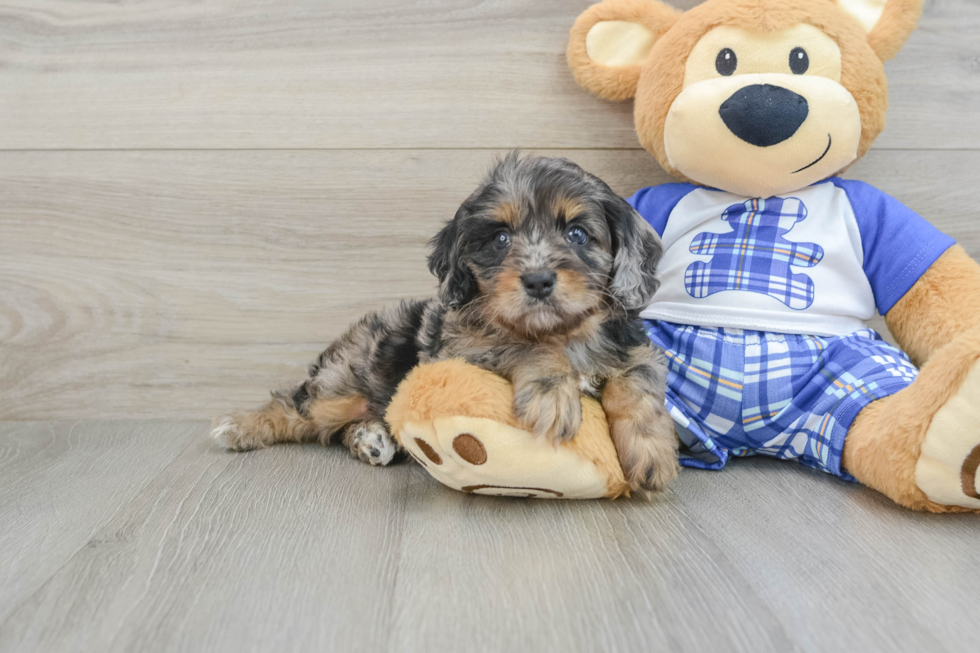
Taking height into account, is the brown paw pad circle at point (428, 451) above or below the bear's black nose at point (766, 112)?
below

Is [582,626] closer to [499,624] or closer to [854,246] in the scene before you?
[499,624]

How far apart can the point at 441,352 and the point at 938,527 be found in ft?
3.85

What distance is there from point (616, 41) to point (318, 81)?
101 cm

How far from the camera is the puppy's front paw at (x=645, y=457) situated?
1521 mm

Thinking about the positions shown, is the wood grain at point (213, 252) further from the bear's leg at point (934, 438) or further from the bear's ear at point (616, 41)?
the bear's leg at point (934, 438)

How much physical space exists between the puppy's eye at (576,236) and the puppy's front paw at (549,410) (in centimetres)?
36

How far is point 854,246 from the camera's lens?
1876 millimetres

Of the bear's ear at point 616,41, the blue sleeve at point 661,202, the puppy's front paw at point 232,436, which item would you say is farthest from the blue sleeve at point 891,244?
the puppy's front paw at point 232,436

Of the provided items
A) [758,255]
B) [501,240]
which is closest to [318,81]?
[501,240]

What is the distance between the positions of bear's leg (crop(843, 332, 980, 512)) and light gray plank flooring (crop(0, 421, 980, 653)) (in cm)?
6

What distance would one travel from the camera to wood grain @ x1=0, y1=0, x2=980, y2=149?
2240 millimetres

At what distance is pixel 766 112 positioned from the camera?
5.53 ft

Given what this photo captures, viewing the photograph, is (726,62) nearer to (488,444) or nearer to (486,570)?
(488,444)

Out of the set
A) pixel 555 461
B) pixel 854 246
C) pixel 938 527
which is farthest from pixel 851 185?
pixel 555 461
